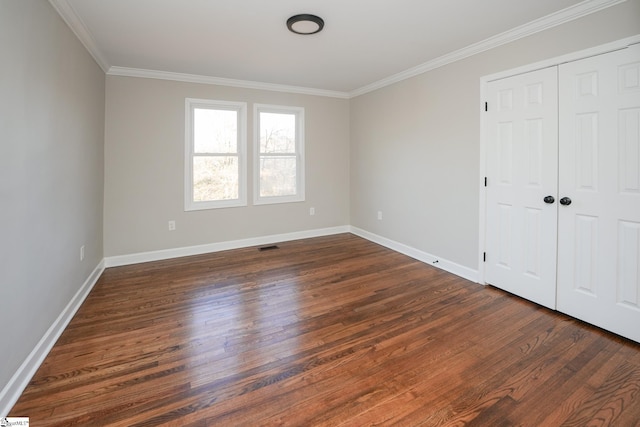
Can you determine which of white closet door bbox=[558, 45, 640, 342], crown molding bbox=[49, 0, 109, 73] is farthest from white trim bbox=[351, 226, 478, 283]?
crown molding bbox=[49, 0, 109, 73]

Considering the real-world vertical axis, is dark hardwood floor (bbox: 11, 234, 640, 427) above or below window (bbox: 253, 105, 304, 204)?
below

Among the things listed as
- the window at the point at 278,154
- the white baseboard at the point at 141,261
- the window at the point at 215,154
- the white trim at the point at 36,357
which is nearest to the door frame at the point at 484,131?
the white baseboard at the point at 141,261

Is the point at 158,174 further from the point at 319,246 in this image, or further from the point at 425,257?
the point at 425,257

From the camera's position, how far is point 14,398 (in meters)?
1.62

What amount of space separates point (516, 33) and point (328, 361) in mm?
3268

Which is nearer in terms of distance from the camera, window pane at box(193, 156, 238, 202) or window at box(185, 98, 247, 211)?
window at box(185, 98, 247, 211)

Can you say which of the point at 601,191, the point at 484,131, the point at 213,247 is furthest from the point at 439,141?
the point at 213,247

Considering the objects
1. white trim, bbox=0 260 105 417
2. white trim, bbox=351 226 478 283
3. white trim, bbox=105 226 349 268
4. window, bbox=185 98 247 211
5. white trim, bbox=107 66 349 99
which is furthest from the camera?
window, bbox=185 98 247 211

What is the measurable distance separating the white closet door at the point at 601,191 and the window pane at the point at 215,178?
13.1ft

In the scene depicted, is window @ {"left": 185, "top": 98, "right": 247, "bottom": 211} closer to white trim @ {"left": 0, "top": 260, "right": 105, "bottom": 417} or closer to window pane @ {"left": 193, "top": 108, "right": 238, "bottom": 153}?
window pane @ {"left": 193, "top": 108, "right": 238, "bottom": 153}

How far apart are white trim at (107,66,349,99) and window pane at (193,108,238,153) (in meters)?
0.40

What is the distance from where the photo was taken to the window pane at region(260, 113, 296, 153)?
481 centimetres

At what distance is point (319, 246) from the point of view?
4766 mm

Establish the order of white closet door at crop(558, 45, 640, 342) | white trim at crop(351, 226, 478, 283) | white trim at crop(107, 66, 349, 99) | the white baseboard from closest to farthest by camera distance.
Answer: the white baseboard
white closet door at crop(558, 45, 640, 342)
white trim at crop(351, 226, 478, 283)
white trim at crop(107, 66, 349, 99)
